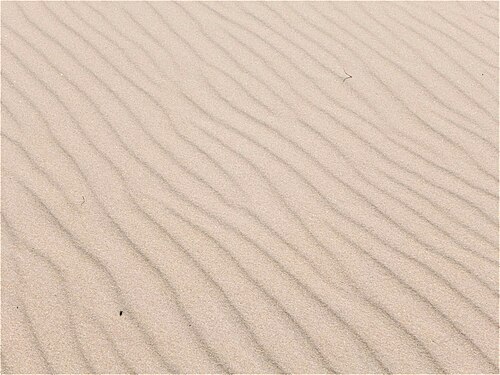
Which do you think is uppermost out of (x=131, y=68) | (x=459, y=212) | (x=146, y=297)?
(x=131, y=68)

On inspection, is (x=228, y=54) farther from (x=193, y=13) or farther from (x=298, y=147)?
(x=298, y=147)

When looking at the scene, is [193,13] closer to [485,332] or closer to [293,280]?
[293,280]

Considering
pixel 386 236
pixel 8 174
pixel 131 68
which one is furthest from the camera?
pixel 131 68

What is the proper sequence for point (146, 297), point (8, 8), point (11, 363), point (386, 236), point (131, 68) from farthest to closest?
point (8, 8) < point (131, 68) < point (386, 236) < point (146, 297) < point (11, 363)

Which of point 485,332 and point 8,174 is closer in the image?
point 485,332

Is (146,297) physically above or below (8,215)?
below

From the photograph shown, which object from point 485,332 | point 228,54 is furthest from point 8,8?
point 485,332
